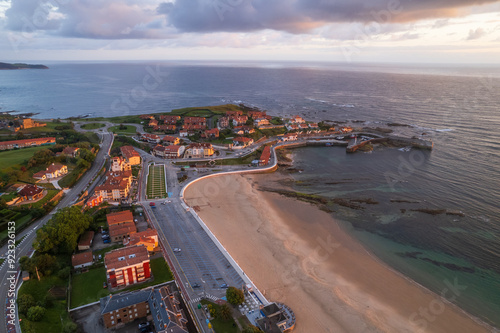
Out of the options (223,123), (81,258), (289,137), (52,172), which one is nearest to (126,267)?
(81,258)

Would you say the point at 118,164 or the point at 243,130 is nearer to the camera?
the point at 118,164

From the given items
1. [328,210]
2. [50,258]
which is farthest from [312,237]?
[50,258]

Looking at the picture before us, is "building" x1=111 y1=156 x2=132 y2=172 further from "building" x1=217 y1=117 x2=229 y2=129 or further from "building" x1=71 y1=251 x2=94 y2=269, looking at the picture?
"building" x1=217 y1=117 x2=229 y2=129

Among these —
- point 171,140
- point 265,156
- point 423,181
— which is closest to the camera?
point 423,181

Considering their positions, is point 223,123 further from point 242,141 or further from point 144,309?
point 144,309

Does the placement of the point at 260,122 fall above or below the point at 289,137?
above

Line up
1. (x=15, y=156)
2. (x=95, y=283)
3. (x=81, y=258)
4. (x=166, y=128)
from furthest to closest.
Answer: (x=166, y=128), (x=15, y=156), (x=81, y=258), (x=95, y=283)

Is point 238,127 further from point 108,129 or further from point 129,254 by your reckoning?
point 129,254
